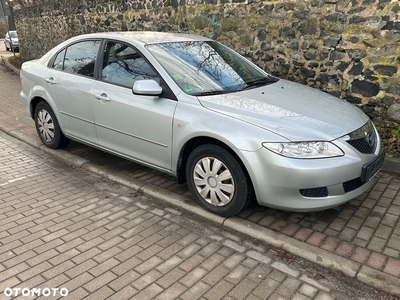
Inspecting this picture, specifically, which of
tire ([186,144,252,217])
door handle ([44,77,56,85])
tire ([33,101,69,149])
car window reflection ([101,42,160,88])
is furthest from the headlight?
tire ([33,101,69,149])

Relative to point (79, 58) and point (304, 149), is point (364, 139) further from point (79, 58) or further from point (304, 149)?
point (79, 58)

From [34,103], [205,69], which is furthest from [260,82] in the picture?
[34,103]

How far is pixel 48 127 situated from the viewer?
18.1 ft

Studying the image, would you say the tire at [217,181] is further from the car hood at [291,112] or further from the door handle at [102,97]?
the door handle at [102,97]

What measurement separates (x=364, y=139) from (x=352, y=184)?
47 centimetres

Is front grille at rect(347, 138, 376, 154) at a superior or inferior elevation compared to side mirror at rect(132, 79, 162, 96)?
inferior

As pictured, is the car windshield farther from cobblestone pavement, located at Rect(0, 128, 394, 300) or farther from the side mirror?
cobblestone pavement, located at Rect(0, 128, 394, 300)

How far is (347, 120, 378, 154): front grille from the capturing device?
3.38 meters

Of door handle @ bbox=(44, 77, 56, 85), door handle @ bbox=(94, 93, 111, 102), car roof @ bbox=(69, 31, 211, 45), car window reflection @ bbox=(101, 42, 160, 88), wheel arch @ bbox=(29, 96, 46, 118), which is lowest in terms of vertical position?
wheel arch @ bbox=(29, 96, 46, 118)

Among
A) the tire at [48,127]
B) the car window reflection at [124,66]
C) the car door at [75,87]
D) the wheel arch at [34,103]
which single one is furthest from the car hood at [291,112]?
the wheel arch at [34,103]

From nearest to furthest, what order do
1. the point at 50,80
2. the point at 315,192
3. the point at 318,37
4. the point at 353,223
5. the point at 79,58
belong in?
the point at 315,192, the point at 353,223, the point at 79,58, the point at 50,80, the point at 318,37

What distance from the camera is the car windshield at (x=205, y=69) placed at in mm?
3910

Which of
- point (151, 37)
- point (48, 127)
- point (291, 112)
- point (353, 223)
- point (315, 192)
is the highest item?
point (151, 37)

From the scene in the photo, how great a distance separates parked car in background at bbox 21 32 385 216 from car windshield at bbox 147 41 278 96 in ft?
0.05
